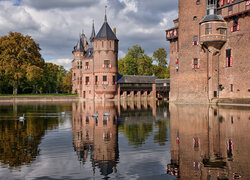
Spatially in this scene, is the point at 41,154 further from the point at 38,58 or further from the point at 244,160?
the point at 38,58

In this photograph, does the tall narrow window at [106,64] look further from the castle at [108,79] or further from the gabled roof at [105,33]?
the gabled roof at [105,33]

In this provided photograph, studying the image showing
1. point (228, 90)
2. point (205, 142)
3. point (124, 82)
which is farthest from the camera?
point (124, 82)

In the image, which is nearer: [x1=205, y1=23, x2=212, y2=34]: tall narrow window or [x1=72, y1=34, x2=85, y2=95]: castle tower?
[x1=205, y1=23, x2=212, y2=34]: tall narrow window

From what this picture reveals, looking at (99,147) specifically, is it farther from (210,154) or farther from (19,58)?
(19,58)

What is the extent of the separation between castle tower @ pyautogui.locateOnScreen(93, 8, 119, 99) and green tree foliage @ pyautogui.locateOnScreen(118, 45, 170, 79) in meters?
21.4

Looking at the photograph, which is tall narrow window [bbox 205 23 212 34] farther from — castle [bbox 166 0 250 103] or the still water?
the still water

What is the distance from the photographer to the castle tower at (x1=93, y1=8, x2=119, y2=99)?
59594 mm

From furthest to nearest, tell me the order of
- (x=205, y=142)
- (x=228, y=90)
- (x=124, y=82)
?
(x=124, y=82)
(x=228, y=90)
(x=205, y=142)

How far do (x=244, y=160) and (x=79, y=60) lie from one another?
67.5 m

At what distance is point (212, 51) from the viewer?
38562 mm

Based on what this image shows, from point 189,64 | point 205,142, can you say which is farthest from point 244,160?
point 189,64

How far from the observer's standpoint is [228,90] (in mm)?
37875

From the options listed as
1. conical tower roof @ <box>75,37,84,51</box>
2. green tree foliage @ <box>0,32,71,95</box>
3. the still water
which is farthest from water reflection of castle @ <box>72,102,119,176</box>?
conical tower roof @ <box>75,37,84,51</box>

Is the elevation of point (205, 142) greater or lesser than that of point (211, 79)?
lesser
